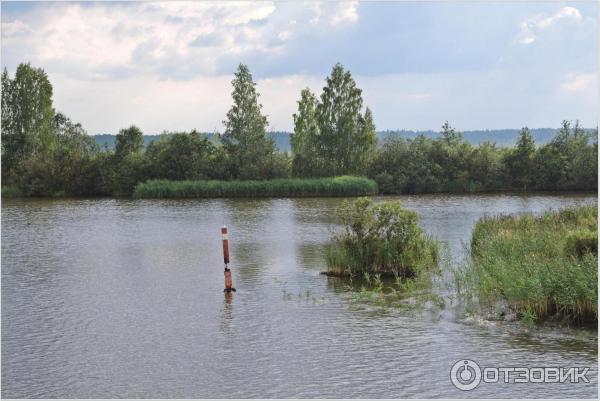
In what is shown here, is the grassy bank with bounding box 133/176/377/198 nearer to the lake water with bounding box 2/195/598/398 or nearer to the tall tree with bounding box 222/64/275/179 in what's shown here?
the tall tree with bounding box 222/64/275/179

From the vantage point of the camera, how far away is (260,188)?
6269 centimetres

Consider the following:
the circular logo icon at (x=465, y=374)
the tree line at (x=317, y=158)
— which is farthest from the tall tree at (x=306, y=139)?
the circular logo icon at (x=465, y=374)

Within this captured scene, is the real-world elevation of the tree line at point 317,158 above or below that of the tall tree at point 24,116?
below

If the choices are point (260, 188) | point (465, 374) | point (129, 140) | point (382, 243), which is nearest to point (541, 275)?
point (465, 374)

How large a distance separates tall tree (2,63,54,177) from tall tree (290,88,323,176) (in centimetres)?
2391

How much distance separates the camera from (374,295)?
57.4 ft

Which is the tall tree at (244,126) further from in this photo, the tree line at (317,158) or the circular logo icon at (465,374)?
the circular logo icon at (465,374)

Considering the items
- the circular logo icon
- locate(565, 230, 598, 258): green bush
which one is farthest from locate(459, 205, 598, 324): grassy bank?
the circular logo icon

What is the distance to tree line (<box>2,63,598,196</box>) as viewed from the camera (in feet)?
214

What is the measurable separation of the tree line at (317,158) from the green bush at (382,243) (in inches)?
1765

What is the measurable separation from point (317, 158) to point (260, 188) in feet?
28.7

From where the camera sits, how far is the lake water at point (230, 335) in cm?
1145

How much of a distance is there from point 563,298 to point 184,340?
6.78 m


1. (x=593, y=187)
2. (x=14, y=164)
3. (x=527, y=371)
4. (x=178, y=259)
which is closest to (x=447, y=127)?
(x=593, y=187)
